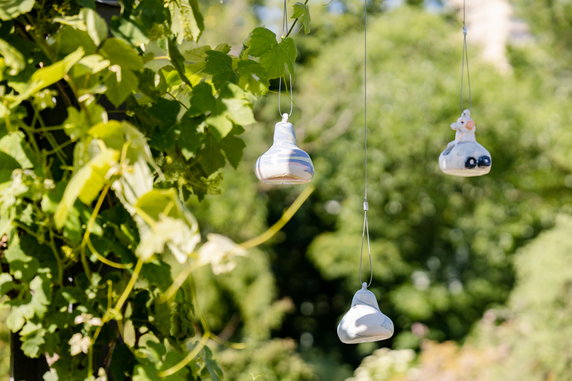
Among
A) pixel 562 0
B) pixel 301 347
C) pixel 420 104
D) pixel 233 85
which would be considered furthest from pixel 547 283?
pixel 233 85

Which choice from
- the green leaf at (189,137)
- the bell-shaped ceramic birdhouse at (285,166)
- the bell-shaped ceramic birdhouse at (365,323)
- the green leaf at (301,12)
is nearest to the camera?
the green leaf at (189,137)

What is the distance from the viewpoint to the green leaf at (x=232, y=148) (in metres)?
1.06

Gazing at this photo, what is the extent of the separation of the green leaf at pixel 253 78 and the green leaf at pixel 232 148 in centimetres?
7

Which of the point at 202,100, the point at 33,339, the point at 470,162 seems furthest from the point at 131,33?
the point at 470,162

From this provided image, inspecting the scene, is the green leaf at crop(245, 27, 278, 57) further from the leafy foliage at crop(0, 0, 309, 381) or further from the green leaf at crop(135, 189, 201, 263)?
the green leaf at crop(135, 189, 201, 263)

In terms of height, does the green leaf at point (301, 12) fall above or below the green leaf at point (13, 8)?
above

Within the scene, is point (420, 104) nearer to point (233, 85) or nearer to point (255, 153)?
point (255, 153)

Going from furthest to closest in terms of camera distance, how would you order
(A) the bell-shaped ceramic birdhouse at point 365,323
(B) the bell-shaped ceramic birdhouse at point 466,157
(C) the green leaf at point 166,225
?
1. (B) the bell-shaped ceramic birdhouse at point 466,157
2. (A) the bell-shaped ceramic birdhouse at point 365,323
3. (C) the green leaf at point 166,225

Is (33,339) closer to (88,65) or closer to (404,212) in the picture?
(88,65)

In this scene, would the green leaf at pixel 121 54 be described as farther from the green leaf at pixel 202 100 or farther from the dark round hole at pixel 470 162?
the dark round hole at pixel 470 162

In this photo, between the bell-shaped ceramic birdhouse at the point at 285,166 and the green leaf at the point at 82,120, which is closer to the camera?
the green leaf at the point at 82,120

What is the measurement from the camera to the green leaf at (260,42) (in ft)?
3.76

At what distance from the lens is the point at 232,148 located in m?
1.07

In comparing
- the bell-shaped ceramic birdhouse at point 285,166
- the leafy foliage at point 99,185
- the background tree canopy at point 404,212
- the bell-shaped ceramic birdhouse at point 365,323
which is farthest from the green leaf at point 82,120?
the background tree canopy at point 404,212
